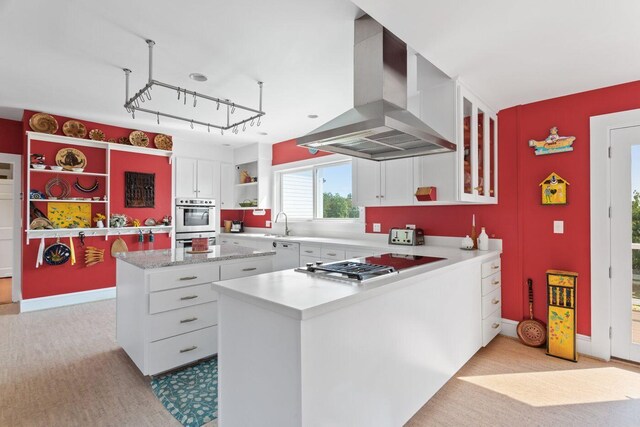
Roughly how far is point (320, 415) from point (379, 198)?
8.65 feet

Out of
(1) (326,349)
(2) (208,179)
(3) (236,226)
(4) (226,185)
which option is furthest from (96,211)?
(1) (326,349)

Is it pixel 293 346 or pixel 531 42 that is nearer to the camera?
pixel 293 346

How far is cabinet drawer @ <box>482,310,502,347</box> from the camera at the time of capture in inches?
113

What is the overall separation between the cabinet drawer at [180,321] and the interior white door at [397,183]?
6.85ft

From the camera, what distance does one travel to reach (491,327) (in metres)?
3.02

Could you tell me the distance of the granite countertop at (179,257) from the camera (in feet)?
7.75

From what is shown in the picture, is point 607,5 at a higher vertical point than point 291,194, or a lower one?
higher

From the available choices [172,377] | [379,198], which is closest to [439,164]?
[379,198]

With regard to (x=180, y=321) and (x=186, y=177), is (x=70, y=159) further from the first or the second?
(x=180, y=321)

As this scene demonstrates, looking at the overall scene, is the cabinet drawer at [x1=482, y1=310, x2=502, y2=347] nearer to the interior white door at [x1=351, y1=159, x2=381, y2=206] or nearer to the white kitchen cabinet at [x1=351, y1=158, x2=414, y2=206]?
the white kitchen cabinet at [x1=351, y1=158, x2=414, y2=206]

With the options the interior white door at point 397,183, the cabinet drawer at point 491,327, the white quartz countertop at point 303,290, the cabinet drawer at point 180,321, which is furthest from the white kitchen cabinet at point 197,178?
the cabinet drawer at point 491,327

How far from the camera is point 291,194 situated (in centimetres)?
559

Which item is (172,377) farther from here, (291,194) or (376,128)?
(291,194)

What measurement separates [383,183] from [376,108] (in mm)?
1631
